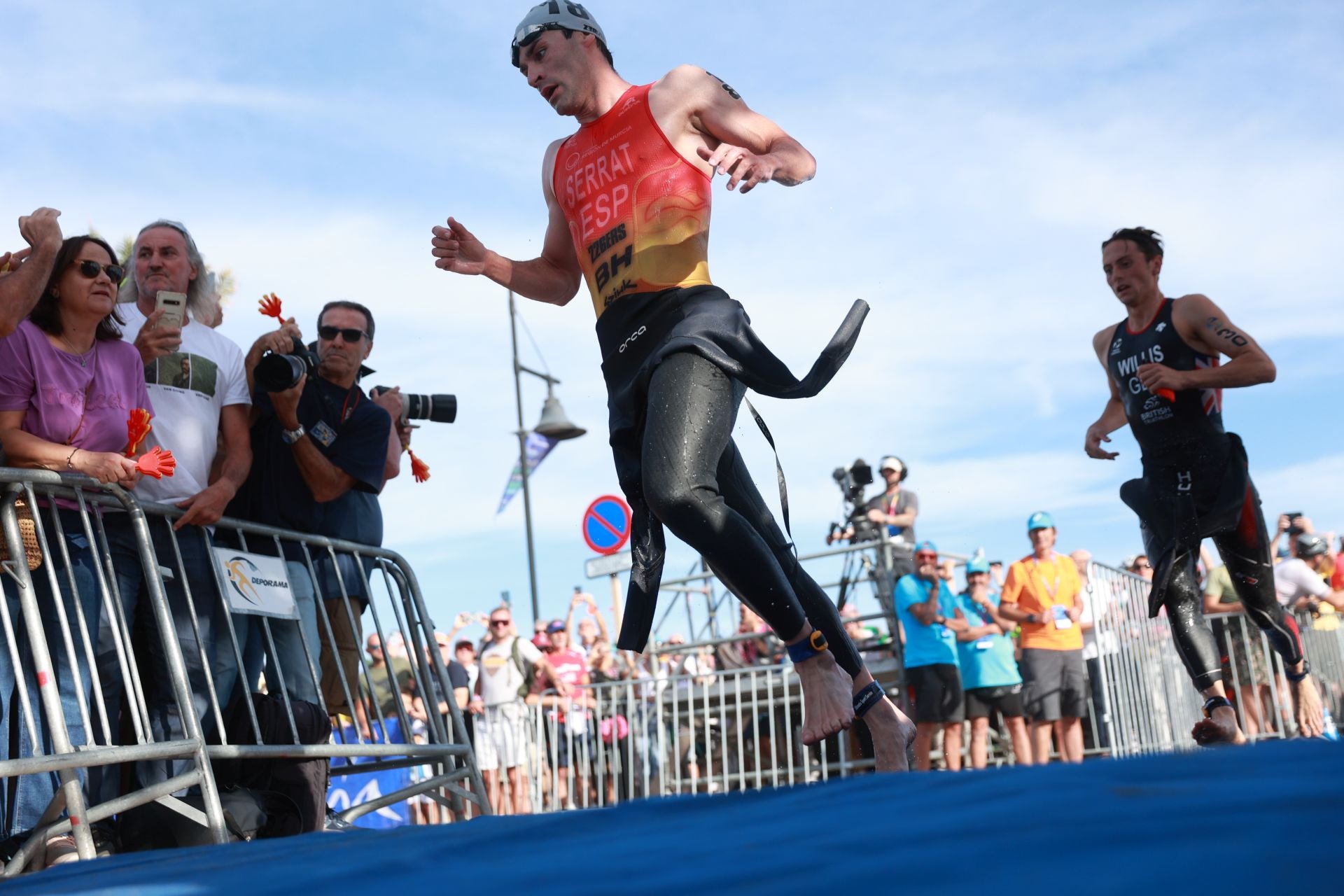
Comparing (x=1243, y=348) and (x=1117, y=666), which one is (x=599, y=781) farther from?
(x=1243, y=348)

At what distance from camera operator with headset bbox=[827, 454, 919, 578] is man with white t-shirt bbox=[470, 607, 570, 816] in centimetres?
293

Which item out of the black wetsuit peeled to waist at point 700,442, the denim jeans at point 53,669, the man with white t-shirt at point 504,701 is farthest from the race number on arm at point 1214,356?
the man with white t-shirt at point 504,701

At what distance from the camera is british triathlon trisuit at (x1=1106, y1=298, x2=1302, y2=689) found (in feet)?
17.1

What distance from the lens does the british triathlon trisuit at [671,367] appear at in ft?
11.2

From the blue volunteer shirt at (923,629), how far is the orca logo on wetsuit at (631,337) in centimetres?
635

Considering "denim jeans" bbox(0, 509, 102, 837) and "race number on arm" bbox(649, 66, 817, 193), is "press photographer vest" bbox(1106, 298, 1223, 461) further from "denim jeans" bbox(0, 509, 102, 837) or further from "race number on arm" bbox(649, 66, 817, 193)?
"denim jeans" bbox(0, 509, 102, 837)

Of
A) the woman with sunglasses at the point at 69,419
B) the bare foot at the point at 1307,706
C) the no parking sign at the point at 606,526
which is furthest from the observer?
the no parking sign at the point at 606,526

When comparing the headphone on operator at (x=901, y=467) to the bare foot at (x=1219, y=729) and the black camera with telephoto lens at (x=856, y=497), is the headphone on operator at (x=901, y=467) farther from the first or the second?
the bare foot at (x=1219, y=729)

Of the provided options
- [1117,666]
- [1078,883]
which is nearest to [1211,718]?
[1078,883]

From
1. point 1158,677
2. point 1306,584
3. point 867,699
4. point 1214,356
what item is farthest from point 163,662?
point 1306,584

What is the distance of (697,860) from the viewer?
54.3 inches

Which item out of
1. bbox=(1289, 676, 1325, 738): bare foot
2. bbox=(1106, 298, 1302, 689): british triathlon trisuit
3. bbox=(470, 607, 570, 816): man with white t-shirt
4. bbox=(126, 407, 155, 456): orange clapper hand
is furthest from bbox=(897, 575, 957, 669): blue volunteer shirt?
bbox=(126, 407, 155, 456): orange clapper hand

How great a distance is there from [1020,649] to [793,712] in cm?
197

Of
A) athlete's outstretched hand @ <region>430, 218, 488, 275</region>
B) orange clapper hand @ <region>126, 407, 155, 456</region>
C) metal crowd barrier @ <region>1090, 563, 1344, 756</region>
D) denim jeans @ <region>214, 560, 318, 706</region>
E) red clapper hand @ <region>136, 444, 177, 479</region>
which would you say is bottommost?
metal crowd barrier @ <region>1090, 563, 1344, 756</region>
